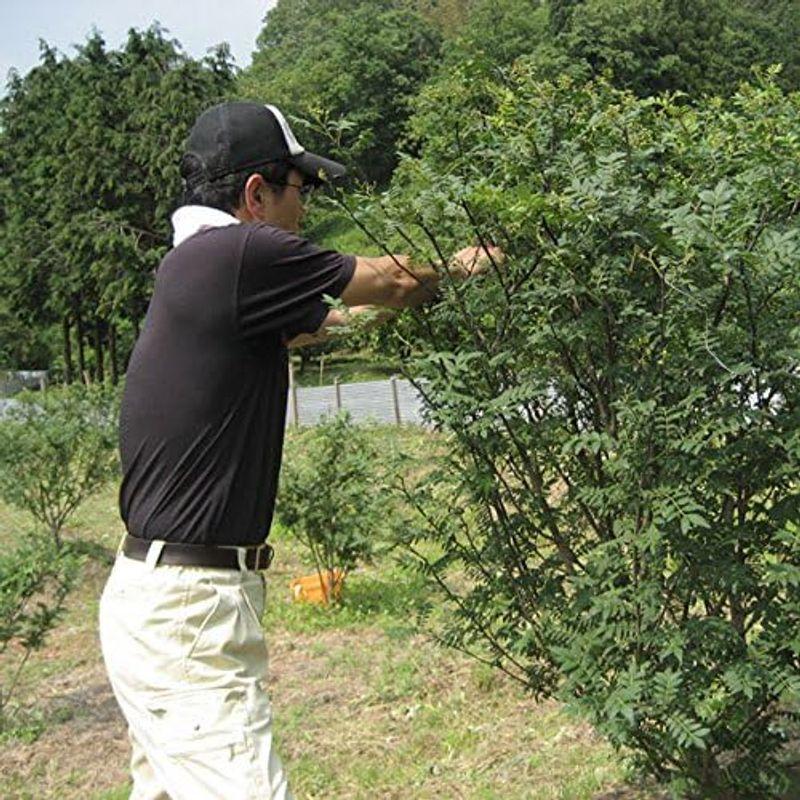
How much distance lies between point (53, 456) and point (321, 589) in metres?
3.03

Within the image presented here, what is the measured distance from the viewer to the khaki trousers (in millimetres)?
2271

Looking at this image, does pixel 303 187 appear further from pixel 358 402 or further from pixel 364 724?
pixel 358 402

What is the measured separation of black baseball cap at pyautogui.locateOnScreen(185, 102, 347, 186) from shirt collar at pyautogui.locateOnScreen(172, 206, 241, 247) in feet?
0.23

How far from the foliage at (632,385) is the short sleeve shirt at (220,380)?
1.52 ft

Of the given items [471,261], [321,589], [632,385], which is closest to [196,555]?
[471,261]

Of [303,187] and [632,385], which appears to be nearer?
[303,187]

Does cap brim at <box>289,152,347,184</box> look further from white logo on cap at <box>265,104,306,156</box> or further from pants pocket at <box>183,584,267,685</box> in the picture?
pants pocket at <box>183,584,267,685</box>

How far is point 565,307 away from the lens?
9.79 ft

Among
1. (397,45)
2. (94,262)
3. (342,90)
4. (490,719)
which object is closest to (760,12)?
(397,45)

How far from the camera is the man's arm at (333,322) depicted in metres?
2.52

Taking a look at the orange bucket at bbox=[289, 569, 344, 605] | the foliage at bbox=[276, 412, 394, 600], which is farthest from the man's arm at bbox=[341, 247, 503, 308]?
the orange bucket at bbox=[289, 569, 344, 605]

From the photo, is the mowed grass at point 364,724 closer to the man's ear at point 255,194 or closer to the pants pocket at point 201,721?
the pants pocket at point 201,721

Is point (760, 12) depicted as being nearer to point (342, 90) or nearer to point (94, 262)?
A: point (342, 90)

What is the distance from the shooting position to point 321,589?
8656 millimetres
